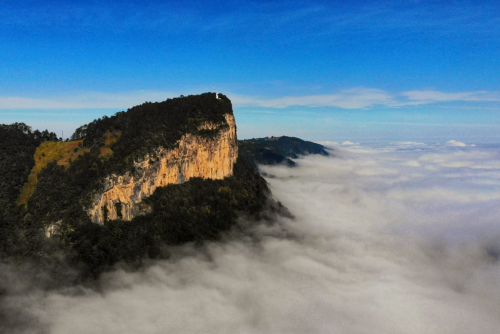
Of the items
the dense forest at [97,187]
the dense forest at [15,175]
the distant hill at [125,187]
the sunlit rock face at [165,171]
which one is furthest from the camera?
the sunlit rock face at [165,171]

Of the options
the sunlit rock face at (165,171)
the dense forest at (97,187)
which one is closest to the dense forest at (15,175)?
the dense forest at (97,187)

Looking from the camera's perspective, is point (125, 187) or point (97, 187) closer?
point (97, 187)

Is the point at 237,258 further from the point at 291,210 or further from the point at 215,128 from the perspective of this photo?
the point at 291,210

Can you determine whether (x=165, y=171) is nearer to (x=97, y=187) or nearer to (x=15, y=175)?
(x=97, y=187)

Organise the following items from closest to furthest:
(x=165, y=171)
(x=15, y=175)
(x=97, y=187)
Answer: (x=97, y=187) → (x=15, y=175) → (x=165, y=171)

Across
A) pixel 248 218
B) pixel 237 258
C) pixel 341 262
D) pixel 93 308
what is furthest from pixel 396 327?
pixel 93 308

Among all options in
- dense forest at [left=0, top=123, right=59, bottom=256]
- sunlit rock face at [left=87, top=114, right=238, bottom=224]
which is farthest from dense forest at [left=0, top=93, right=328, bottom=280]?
sunlit rock face at [left=87, top=114, right=238, bottom=224]

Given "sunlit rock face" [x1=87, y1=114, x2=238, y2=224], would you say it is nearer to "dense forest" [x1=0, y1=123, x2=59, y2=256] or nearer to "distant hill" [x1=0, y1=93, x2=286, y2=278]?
"distant hill" [x1=0, y1=93, x2=286, y2=278]

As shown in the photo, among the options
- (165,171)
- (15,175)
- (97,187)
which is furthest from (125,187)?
(15,175)

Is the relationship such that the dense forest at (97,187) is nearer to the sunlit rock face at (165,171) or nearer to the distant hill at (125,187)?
the distant hill at (125,187)
